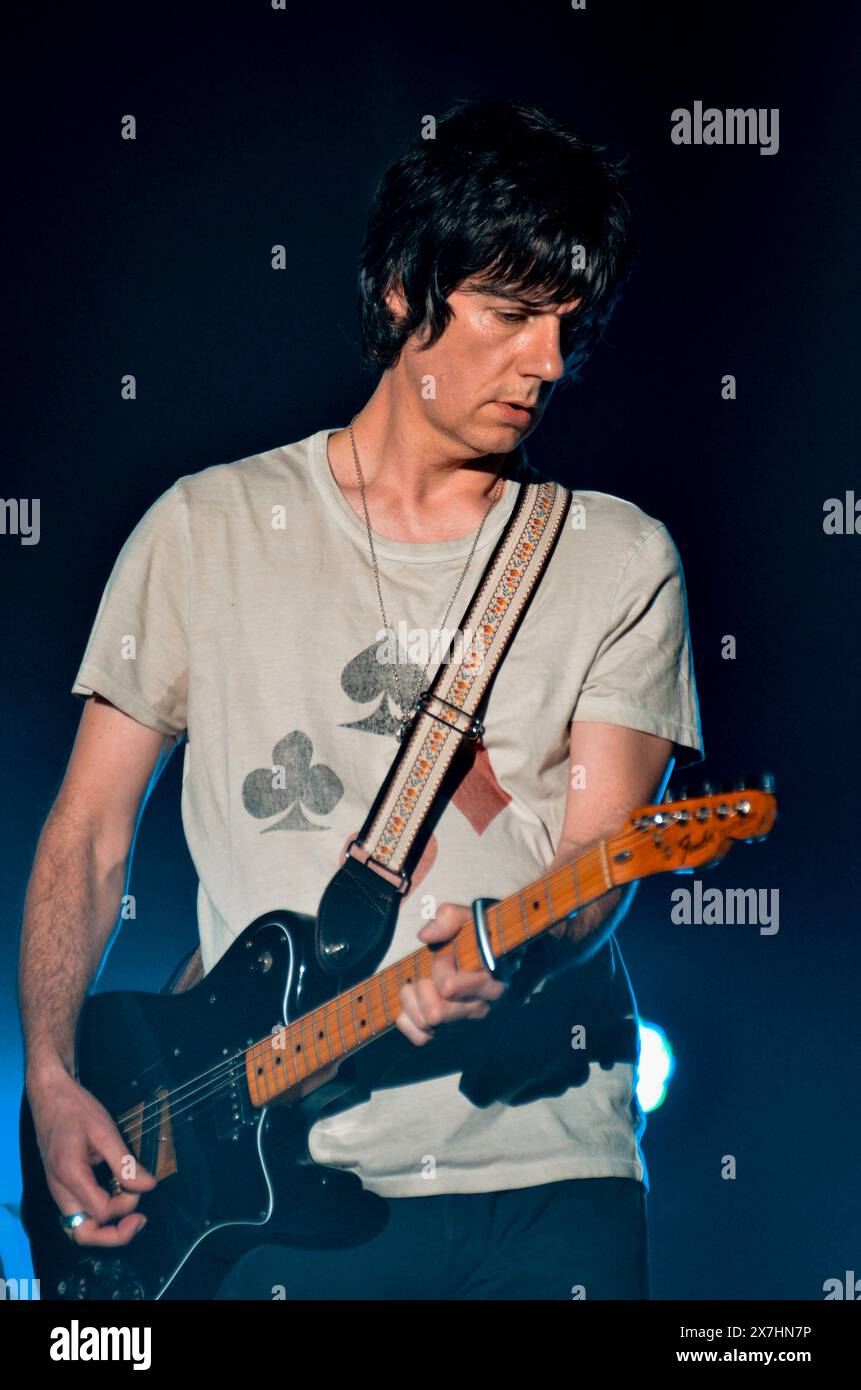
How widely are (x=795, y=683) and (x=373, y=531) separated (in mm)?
1275

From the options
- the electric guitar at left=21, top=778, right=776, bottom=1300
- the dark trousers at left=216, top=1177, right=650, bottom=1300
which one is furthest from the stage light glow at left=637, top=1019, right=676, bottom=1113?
the electric guitar at left=21, top=778, right=776, bottom=1300

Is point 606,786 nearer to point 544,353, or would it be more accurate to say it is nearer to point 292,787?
point 292,787

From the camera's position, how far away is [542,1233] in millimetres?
2078

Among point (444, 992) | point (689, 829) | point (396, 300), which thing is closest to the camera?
point (689, 829)

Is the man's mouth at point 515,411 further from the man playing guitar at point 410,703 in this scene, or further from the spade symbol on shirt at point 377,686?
the spade symbol on shirt at point 377,686

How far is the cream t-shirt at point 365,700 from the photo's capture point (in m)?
2.13

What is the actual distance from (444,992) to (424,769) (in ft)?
1.19

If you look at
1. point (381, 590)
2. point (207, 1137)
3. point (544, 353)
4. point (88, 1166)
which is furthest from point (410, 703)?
point (88, 1166)

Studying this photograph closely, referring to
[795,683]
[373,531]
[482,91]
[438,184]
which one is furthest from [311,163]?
[795,683]

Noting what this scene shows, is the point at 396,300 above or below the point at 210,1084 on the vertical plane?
above

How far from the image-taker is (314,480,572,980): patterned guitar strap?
85.8 inches

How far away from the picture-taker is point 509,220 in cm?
234

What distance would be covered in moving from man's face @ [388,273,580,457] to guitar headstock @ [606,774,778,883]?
2.28 ft

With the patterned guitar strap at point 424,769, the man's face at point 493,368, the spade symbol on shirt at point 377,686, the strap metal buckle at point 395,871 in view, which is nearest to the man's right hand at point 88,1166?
the patterned guitar strap at point 424,769
